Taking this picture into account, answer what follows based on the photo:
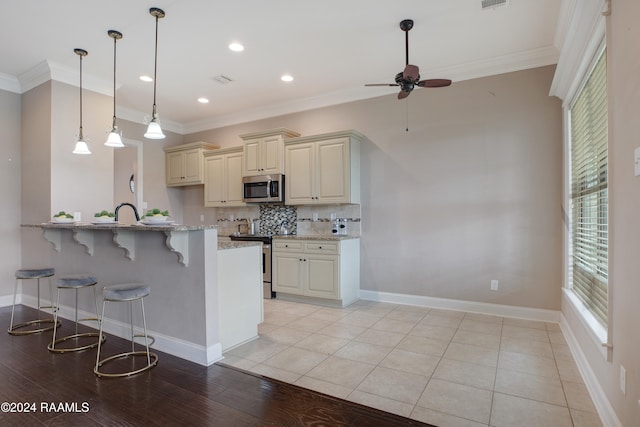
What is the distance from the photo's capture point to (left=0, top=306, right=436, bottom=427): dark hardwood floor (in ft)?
6.23

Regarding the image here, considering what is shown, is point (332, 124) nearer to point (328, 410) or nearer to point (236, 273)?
point (236, 273)

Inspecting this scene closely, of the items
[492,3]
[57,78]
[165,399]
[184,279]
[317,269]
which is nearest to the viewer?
[165,399]

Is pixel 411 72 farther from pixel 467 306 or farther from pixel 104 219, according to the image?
pixel 104 219

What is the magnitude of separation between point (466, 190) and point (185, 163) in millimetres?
4652

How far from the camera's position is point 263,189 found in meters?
5.13

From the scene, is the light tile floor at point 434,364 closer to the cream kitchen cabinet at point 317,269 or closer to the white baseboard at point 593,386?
the white baseboard at point 593,386

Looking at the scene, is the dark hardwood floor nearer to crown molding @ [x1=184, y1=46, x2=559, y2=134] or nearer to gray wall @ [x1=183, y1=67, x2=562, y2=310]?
gray wall @ [x1=183, y1=67, x2=562, y2=310]

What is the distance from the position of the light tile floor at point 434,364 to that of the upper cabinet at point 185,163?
3184mm

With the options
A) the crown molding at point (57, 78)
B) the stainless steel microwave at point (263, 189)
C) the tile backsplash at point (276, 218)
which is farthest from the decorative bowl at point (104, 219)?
→ the tile backsplash at point (276, 218)

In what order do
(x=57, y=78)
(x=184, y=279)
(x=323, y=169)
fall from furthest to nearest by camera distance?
(x=323, y=169), (x=57, y=78), (x=184, y=279)

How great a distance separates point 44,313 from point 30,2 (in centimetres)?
324

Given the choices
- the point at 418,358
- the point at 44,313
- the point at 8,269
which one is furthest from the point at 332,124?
the point at 8,269

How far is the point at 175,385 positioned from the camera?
229 cm

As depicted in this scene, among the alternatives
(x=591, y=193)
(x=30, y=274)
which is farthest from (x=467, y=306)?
(x=30, y=274)
